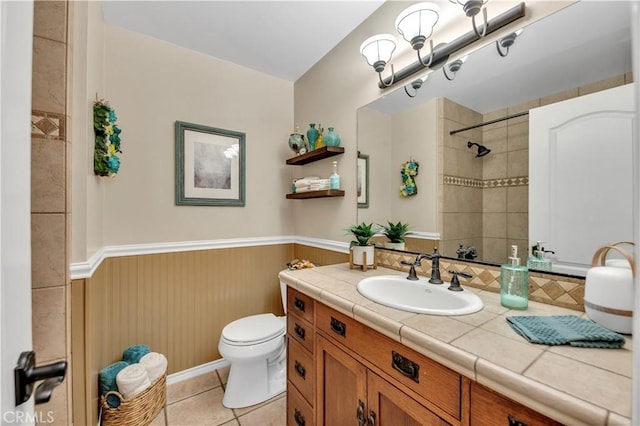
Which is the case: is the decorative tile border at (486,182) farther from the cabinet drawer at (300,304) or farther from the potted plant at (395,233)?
the cabinet drawer at (300,304)

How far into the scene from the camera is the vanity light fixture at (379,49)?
1.49 metres

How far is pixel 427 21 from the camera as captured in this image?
4.16 feet

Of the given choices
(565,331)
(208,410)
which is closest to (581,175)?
(565,331)

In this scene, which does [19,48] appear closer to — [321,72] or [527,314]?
[527,314]

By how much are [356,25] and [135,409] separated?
280 centimetres

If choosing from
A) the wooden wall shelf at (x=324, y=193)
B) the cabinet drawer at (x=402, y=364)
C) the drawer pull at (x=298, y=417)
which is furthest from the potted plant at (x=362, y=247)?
the drawer pull at (x=298, y=417)

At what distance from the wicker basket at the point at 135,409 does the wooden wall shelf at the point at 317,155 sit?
186cm

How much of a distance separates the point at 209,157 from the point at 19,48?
1731 millimetres

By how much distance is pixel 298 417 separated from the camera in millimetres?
1334

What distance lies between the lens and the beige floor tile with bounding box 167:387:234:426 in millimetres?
1606

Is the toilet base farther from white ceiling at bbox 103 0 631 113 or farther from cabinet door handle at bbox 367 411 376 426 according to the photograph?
white ceiling at bbox 103 0 631 113

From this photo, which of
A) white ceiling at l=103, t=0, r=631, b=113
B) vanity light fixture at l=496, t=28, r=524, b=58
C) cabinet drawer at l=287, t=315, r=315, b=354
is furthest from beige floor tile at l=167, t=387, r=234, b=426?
vanity light fixture at l=496, t=28, r=524, b=58

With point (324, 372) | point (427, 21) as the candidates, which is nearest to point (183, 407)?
point (324, 372)

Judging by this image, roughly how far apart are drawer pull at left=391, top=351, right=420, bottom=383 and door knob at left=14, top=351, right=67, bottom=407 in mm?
843
